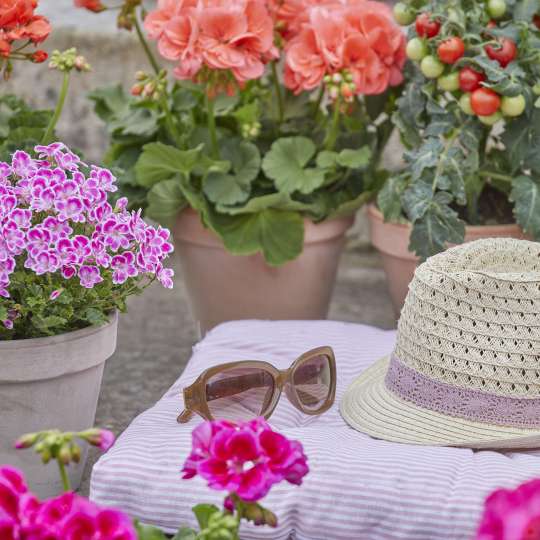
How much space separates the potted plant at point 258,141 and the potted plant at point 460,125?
0.10 m

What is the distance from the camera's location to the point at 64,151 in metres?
1.84

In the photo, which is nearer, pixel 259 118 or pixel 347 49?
pixel 347 49

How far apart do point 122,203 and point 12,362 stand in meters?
0.29

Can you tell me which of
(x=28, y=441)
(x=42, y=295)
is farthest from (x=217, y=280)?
(x=28, y=441)

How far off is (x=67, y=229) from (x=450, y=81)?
37.0 inches

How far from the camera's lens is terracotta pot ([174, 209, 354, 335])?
2451mm

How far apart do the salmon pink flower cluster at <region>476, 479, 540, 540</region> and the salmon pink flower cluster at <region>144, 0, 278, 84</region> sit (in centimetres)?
144

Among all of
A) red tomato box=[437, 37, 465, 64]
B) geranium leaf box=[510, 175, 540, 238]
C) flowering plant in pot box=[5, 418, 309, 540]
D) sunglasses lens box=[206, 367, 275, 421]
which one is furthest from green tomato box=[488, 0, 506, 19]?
flowering plant in pot box=[5, 418, 309, 540]

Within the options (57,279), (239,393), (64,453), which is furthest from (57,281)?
(64,453)

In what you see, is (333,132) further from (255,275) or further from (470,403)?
(470,403)

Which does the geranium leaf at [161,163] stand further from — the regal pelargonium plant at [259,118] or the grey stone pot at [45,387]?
the grey stone pot at [45,387]

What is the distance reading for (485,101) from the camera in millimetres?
2174

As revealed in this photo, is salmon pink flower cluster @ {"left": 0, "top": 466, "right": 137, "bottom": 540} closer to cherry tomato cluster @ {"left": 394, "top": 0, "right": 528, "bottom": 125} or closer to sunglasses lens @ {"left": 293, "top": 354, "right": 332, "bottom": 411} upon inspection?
sunglasses lens @ {"left": 293, "top": 354, "right": 332, "bottom": 411}

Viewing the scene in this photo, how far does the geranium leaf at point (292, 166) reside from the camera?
7.74 ft
